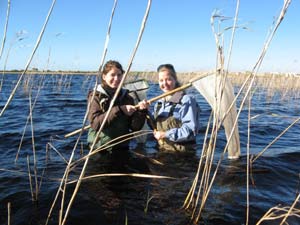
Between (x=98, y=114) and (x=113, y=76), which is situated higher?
(x=113, y=76)

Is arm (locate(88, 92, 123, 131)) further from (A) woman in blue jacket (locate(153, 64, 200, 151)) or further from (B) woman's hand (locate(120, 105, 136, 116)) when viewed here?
(A) woman in blue jacket (locate(153, 64, 200, 151))

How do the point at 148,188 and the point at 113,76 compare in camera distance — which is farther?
the point at 113,76

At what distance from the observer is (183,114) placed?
4875 mm

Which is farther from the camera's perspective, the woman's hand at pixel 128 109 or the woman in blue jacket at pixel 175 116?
the woman in blue jacket at pixel 175 116

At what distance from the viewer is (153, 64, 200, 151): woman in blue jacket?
15.6 feet

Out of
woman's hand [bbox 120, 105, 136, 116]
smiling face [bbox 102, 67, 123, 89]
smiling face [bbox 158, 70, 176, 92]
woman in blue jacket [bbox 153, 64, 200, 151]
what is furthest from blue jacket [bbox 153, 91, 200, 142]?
smiling face [bbox 102, 67, 123, 89]

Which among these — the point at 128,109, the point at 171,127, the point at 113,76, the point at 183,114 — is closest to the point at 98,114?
the point at 128,109

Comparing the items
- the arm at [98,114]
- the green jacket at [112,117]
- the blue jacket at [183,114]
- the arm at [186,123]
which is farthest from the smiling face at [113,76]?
the arm at [186,123]

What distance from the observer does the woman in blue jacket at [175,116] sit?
476 cm

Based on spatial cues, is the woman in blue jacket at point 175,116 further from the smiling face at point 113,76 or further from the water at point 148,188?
the smiling face at point 113,76

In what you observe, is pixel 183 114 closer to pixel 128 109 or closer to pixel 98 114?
pixel 128 109

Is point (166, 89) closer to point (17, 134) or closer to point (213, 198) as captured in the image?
point (213, 198)

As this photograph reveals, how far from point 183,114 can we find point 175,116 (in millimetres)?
171

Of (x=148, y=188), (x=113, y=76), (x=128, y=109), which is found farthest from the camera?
(x=113, y=76)
